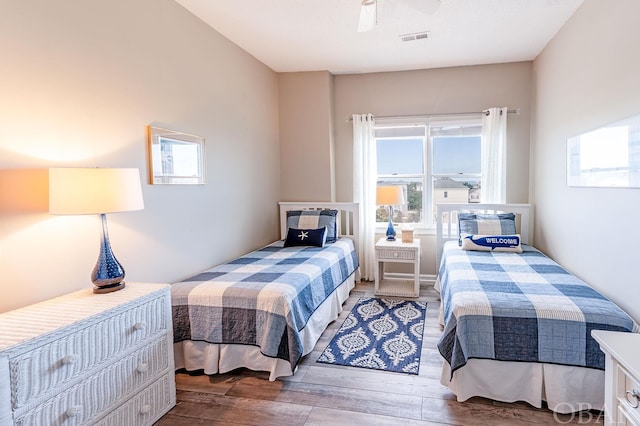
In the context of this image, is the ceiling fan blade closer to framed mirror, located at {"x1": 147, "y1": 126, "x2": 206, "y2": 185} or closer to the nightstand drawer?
framed mirror, located at {"x1": 147, "y1": 126, "x2": 206, "y2": 185}

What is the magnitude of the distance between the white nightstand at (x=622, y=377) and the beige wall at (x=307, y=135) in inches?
134

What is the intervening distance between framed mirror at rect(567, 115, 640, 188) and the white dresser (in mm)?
2657

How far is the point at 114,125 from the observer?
2.22 meters

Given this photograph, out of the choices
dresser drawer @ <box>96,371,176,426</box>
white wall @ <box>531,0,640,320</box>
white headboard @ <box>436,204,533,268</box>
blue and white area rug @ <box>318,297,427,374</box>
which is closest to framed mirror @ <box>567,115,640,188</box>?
A: white wall @ <box>531,0,640,320</box>

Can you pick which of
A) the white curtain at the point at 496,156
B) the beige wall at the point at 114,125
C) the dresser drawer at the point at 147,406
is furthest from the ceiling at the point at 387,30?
the dresser drawer at the point at 147,406

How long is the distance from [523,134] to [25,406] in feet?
15.1

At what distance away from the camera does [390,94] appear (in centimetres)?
446

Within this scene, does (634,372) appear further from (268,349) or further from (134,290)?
(134,290)

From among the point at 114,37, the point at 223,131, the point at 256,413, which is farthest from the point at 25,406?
the point at 223,131

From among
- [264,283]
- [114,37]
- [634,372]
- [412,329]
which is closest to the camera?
[634,372]

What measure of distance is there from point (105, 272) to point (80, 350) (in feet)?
1.50

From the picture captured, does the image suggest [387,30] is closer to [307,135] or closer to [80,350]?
[307,135]

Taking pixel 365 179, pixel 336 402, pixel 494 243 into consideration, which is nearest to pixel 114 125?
pixel 336 402

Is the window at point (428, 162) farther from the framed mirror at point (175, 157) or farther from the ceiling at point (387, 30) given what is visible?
the framed mirror at point (175, 157)
